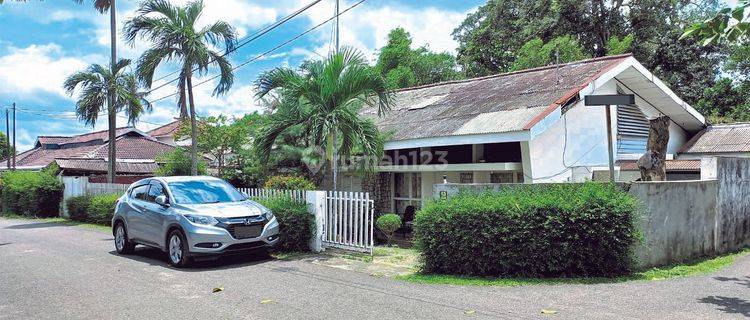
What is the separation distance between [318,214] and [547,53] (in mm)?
17772

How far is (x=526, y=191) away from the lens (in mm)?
8633

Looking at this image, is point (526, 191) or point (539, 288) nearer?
point (539, 288)

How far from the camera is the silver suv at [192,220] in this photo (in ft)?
31.2

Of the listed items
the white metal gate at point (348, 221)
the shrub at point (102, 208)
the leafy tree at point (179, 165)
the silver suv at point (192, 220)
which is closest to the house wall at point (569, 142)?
the white metal gate at point (348, 221)

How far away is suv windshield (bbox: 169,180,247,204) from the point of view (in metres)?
10.4

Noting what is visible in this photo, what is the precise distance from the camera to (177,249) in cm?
985

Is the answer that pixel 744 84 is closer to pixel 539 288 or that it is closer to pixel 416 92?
pixel 416 92

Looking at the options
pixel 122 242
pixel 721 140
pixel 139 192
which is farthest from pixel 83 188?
pixel 721 140

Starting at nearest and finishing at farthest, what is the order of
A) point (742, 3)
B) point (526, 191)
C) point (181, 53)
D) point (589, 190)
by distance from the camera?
1. point (742, 3)
2. point (589, 190)
3. point (526, 191)
4. point (181, 53)

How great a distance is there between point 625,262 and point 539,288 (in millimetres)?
1545

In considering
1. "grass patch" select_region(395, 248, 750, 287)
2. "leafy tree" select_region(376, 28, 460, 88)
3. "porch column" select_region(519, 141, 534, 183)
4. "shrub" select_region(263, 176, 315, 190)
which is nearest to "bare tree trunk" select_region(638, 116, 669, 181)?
"grass patch" select_region(395, 248, 750, 287)

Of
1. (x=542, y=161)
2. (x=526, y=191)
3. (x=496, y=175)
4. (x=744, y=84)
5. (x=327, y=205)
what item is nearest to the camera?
(x=526, y=191)

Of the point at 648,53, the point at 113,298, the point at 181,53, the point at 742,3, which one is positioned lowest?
the point at 113,298

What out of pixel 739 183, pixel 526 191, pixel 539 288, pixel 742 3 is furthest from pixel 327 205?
pixel 739 183
